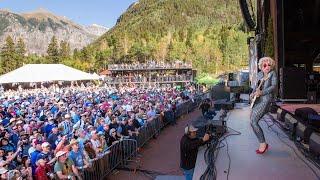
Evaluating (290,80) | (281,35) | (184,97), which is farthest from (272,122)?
(184,97)

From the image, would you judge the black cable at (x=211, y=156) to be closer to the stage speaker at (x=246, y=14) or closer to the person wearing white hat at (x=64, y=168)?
the person wearing white hat at (x=64, y=168)

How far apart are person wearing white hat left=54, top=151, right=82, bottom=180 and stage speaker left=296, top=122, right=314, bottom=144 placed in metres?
4.40

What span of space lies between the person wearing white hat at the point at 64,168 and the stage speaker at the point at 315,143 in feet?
14.8

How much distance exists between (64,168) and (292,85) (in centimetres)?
705

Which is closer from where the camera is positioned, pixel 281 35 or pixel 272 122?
pixel 272 122

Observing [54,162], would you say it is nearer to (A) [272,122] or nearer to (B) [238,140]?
(B) [238,140]

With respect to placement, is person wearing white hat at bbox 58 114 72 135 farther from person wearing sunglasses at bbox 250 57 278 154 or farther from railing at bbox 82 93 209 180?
person wearing sunglasses at bbox 250 57 278 154

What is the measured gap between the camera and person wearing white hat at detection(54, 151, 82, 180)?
791 cm

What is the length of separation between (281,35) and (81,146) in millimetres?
7493

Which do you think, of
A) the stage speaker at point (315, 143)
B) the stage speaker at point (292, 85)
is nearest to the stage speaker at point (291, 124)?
the stage speaker at point (315, 143)

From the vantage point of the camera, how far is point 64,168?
8.07 m

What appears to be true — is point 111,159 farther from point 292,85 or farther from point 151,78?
point 151,78

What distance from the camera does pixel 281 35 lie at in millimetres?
13227

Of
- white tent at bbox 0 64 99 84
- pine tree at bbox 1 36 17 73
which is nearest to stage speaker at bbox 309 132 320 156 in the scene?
white tent at bbox 0 64 99 84
